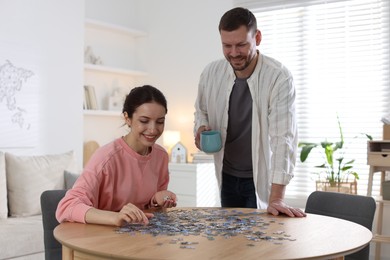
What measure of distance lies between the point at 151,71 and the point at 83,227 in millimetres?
4548

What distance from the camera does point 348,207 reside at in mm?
2480

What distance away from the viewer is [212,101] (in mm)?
2756

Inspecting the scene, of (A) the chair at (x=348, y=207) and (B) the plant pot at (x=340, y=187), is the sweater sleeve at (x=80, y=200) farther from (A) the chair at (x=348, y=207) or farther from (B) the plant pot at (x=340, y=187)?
(B) the plant pot at (x=340, y=187)

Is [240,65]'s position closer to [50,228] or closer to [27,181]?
[50,228]

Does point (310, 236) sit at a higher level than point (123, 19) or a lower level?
lower

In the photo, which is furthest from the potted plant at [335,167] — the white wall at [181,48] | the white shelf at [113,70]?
the white shelf at [113,70]

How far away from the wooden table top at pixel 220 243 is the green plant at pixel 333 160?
2.83 meters

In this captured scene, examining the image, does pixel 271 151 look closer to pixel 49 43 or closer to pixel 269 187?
pixel 269 187

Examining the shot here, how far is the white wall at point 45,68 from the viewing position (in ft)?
14.6

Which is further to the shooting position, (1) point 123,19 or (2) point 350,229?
(1) point 123,19

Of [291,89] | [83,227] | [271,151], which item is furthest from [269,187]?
[83,227]

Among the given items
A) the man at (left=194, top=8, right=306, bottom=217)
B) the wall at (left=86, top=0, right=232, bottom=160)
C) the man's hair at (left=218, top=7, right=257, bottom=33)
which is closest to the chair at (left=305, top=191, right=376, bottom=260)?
the man at (left=194, top=8, right=306, bottom=217)

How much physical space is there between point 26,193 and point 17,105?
76 centimetres

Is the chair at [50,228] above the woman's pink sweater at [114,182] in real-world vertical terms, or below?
below
